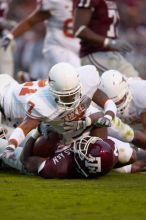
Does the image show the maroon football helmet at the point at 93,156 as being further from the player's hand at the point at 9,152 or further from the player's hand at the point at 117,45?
the player's hand at the point at 117,45

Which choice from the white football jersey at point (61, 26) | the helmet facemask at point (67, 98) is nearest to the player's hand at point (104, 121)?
the helmet facemask at point (67, 98)

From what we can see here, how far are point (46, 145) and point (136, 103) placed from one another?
3.86ft

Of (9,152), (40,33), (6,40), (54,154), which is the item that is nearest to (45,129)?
(54,154)

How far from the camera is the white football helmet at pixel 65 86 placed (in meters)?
7.30

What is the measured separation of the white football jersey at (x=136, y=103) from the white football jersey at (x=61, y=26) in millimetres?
4050

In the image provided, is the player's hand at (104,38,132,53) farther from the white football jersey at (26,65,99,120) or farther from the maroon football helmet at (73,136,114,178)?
the maroon football helmet at (73,136,114,178)

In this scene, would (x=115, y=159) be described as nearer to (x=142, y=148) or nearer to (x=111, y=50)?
(x=142, y=148)

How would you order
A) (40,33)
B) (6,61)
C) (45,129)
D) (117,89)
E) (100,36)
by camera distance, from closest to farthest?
(45,129) → (117,89) → (100,36) → (6,61) → (40,33)

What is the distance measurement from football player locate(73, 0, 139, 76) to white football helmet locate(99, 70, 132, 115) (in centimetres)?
229

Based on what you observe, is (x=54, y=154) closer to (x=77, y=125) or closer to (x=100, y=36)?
(x=77, y=125)

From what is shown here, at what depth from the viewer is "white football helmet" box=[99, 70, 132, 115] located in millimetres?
8469

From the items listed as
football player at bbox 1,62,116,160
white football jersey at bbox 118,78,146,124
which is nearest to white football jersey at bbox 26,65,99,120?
football player at bbox 1,62,116,160

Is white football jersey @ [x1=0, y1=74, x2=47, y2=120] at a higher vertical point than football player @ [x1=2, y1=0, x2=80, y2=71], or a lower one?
higher

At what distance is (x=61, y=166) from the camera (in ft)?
24.2
